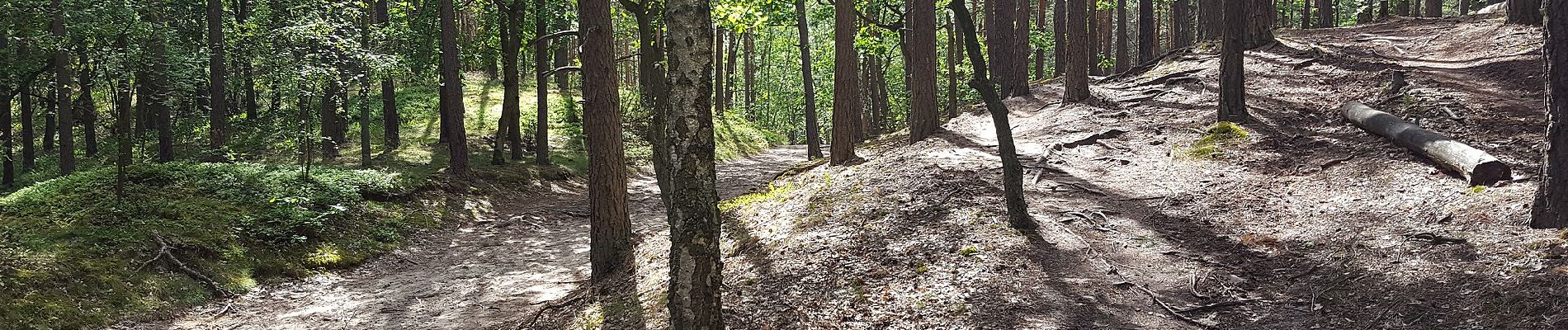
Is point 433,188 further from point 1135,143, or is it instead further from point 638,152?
point 1135,143

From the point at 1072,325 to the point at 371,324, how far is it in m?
7.07

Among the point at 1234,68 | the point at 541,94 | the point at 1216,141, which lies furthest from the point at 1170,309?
the point at 541,94

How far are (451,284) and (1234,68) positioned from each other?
10.6m

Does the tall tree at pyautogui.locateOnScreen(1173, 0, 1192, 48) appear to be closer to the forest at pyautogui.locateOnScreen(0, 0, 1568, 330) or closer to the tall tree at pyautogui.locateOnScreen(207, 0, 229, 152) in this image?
the forest at pyautogui.locateOnScreen(0, 0, 1568, 330)

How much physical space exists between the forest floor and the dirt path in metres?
1.36

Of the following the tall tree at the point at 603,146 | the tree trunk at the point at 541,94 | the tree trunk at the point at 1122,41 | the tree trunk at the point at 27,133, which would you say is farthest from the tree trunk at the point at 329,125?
the tree trunk at the point at 1122,41

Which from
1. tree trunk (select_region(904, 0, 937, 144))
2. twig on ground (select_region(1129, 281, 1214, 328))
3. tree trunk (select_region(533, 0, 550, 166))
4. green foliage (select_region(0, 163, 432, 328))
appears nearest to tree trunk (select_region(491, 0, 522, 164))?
tree trunk (select_region(533, 0, 550, 166))

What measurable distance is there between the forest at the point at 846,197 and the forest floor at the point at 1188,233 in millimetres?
39

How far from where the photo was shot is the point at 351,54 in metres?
15.2

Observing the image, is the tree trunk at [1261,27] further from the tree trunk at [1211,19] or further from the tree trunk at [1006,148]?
the tree trunk at [1006,148]

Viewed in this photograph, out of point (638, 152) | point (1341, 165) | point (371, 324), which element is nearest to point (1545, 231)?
point (1341, 165)

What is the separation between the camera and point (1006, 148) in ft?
25.0

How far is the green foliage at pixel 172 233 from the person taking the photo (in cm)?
863

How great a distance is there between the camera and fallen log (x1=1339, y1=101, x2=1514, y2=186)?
7.18 meters
